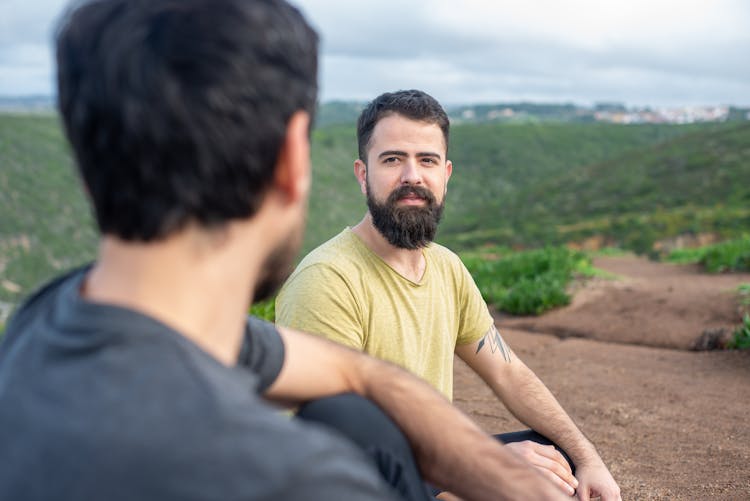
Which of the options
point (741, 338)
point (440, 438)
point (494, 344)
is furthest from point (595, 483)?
point (741, 338)

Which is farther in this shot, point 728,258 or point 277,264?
point 728,258

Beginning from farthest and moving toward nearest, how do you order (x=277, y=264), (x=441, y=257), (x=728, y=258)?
(x=728, y=258)
(x=441, y=257)
(x=277, y=264)

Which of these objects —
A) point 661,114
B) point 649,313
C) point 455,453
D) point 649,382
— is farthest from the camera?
point 661,114

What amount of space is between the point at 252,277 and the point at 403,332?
1626 mm

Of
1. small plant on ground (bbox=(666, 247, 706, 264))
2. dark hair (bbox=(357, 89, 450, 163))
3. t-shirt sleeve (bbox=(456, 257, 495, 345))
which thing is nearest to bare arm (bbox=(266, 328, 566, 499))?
t-shirt sleeve (bbox=(456, 257, 495, 345))

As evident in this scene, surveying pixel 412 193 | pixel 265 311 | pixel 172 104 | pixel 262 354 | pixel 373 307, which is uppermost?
pixel 172 104

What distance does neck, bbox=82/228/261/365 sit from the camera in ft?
3.83

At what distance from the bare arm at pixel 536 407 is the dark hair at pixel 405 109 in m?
0.95

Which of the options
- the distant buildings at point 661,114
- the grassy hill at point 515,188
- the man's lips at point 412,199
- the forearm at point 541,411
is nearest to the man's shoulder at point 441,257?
the man's lips at point 412,199

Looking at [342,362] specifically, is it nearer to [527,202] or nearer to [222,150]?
[222,150]

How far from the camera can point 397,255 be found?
310cm

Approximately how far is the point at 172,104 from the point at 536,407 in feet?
7.09

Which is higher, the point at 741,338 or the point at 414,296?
Result: the point at 414,296

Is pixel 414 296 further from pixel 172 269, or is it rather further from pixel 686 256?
pixel 686 256
